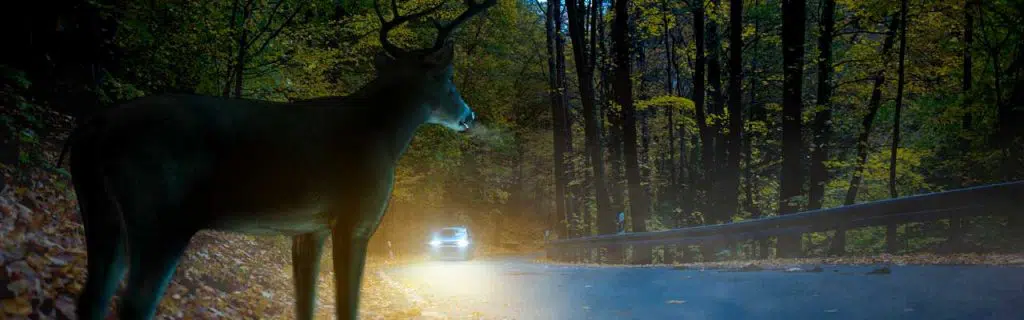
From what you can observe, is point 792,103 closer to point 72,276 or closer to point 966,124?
point 966,124

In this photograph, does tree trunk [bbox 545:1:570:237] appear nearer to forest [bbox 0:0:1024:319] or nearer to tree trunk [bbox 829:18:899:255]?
forest [bbox 0:0:1024:319]

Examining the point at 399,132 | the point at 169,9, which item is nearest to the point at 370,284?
the point at 169,9

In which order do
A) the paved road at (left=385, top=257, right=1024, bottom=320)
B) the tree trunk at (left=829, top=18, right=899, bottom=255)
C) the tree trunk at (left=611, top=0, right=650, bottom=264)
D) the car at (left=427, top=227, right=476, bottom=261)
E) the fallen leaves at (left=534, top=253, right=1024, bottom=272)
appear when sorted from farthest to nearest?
1. the car at (left=427, top=227, right=476, bottom=261)
2. the tree trunk at (left=611, top=0, right=650, bottom=264)
3. the tree trunk at (left=829, top=18, right=899, bottom=255)
4. the fallen leaves at (left=534, top=253, right=1024, bottom=272)
5. the paved road at (left=385, top=257, right=1024, bottom=320)

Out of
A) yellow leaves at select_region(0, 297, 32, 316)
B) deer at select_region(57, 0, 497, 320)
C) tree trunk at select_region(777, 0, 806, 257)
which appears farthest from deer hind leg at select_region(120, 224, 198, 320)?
tree trunk at select_region(777, 0, 806, 257)

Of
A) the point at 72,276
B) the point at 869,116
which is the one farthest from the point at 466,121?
the point at 869,116

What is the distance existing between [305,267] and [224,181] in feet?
2.19

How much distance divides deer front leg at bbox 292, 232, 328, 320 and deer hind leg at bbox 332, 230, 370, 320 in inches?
10.5

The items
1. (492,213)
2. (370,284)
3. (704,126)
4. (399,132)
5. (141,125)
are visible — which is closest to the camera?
(141,125)

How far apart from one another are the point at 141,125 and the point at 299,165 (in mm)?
636

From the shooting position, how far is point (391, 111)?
11.3 feet

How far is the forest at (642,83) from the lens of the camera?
7.24m

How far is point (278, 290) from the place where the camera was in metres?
7.59

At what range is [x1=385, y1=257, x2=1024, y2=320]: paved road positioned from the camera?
5.05 metres

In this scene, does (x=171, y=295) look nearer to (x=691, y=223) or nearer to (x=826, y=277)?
(x=826, y=277)
